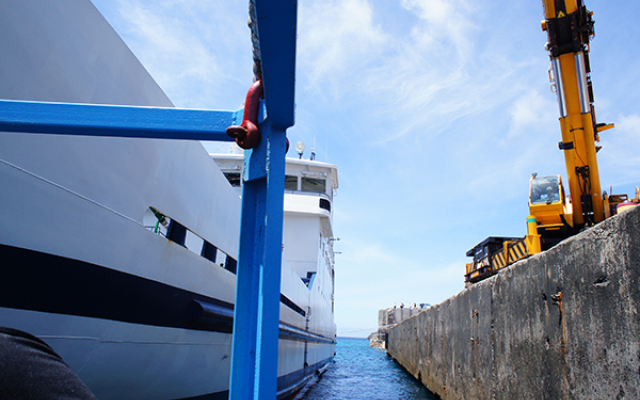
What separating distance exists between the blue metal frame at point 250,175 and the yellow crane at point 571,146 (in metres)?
8.22

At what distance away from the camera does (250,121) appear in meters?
1.61

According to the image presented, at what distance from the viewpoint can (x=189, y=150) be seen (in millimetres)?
3381

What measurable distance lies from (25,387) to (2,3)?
1.91 metres

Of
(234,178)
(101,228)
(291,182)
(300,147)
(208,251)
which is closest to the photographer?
(101,228)

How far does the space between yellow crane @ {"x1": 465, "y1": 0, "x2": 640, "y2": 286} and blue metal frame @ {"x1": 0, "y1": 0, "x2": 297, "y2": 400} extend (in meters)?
8.22

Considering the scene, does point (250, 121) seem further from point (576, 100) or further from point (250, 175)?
point (576, 100)

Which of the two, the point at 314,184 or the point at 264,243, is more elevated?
the point at 314,184

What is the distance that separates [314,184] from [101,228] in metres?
10.6

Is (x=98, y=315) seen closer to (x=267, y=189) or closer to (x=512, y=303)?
(x=267, y=189)

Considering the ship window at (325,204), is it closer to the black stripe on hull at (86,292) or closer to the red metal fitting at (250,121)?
the black stripe on hull at (86,292)

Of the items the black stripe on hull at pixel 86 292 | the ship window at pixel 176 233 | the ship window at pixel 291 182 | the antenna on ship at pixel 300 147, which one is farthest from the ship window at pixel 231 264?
the antenna on ship at pixel 300 147

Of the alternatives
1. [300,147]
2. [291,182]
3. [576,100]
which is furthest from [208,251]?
[300,147]

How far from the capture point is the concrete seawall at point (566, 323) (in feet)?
7.42

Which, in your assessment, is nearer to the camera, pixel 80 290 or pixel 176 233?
pixel 80 290
